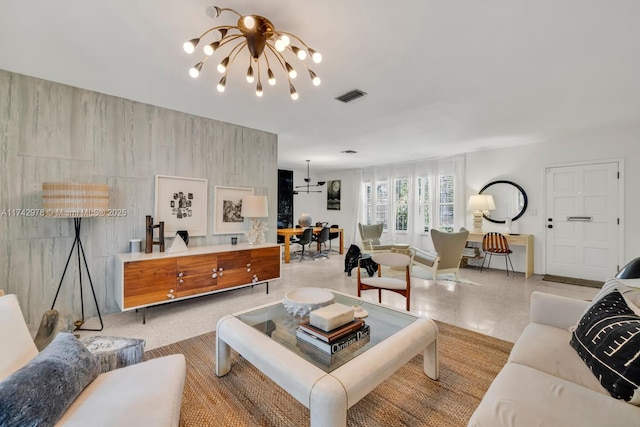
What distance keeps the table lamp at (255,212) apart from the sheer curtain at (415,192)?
4293 millimetres

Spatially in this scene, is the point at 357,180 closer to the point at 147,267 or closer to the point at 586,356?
the point at 147,267

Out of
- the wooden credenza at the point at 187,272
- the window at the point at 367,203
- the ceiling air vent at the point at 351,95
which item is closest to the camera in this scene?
the wooden credenza at the point at 187,272

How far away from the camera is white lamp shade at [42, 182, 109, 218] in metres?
2.31

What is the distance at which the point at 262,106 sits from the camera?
328cm

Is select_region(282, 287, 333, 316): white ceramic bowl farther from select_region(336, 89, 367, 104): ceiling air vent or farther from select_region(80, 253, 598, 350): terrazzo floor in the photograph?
select_region(336, 89, 367, 104): ceiling air vent

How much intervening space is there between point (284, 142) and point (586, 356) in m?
4.65

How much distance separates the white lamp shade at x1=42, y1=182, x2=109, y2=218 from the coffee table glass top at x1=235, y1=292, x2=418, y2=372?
5.73ft

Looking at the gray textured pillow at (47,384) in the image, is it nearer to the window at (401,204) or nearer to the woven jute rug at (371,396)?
the woven jute rug at (371,396)

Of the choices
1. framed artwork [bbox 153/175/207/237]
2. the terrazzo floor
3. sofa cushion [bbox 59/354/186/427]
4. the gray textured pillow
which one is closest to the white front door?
the terrazzo floor

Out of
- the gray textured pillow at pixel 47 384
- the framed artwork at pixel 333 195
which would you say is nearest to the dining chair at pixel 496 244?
the framed artwork at pixel 333 195

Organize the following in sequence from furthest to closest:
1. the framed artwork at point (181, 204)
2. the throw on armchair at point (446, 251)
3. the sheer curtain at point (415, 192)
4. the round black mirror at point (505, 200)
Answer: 1. the sheer curtain at point (415, 192)
2. the round black mirror at point (505, 200)
3. the throw on armchair at point (446, 251)
4. the framed artwork at point (181, 204)

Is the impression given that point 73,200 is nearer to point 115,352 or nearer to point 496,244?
point 115,352

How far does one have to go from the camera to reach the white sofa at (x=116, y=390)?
3.35 feet

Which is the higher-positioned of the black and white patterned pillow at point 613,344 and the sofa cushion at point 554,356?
the black and white patterned pillow at point 613,344
